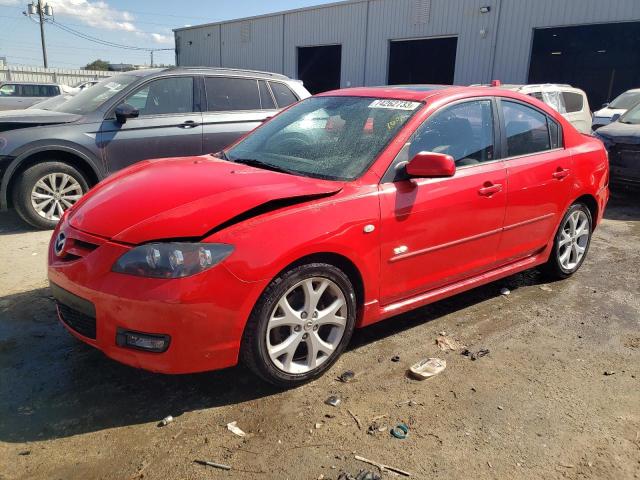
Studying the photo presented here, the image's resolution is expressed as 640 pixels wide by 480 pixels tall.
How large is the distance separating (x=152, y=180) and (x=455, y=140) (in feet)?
6.54

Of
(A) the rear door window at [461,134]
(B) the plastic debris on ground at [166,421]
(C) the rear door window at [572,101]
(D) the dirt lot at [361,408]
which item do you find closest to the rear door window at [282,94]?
(A) the rear door window at [461,134]

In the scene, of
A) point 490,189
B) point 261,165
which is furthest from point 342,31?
point 261,165

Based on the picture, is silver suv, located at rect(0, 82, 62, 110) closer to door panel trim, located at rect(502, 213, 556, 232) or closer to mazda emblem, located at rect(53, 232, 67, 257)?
mazda emblem, located at rect(53, 232, 67, 257)

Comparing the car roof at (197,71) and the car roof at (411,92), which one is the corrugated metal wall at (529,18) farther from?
the car roof at (411,92)

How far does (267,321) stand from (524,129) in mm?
2619

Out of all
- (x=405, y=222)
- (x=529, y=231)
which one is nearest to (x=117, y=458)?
(x=405, y=222)

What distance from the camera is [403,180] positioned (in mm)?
3182

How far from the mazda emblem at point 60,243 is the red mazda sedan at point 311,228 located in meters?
0.01

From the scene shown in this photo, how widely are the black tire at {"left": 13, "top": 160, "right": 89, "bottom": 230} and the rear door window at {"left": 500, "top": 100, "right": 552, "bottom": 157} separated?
4551 millimetres

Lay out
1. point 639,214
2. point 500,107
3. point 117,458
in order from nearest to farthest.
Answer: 1. point 117,458
2. point 500,107
3. point 639,214

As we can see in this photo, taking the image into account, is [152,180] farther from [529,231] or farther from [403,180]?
[529,231]

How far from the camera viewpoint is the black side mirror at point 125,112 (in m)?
5.79

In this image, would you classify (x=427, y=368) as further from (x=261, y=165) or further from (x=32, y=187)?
(x=32, y=187)

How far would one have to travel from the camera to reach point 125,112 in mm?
5777
